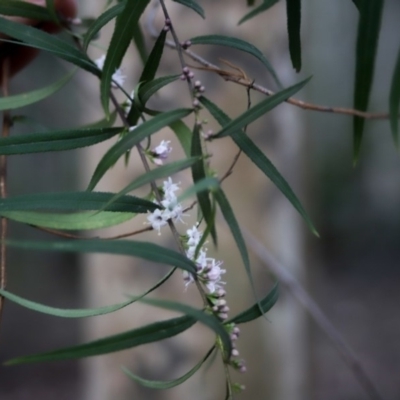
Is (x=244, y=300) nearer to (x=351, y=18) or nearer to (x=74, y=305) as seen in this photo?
(x=74, y=305)

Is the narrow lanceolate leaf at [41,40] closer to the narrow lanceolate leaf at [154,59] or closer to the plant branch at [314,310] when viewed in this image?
the narrow lanceolate leaf at [154,59]

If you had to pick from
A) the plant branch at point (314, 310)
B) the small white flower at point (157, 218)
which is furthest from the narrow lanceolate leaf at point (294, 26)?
the plant branch at point (314, 310)

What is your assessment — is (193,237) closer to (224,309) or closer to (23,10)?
(224,309)

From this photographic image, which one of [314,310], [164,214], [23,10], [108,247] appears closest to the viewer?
[108,247]

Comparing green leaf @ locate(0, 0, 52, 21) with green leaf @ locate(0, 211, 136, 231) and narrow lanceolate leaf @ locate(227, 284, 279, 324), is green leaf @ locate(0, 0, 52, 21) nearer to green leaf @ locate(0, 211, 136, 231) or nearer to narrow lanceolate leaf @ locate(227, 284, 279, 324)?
green leaf @ locate(0, 211, 136, 231)

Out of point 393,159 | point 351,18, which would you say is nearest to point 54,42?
point 351,18

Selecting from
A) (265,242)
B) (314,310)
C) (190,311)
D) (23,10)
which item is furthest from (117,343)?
(265,242)
